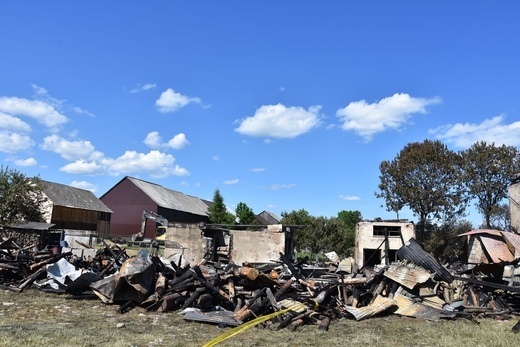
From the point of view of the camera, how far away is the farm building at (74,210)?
139ft

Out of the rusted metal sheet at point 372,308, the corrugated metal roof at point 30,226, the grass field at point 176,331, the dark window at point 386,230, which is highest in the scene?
the dark window at point 386,230

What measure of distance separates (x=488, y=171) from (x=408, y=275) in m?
26.8

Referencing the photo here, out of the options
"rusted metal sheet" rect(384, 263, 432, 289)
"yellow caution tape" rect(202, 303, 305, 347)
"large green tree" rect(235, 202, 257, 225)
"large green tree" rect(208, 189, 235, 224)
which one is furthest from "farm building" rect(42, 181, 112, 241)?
"yellow caution tape" rect(202, 303, 305, 347)

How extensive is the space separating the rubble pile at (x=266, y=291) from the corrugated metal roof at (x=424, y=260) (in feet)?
0.10

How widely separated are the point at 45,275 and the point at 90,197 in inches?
1612

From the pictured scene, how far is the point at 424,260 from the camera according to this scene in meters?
13.4

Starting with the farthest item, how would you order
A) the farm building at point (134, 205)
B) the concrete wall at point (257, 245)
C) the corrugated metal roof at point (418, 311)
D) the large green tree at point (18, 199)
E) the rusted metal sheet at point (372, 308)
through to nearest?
the farm building at point (134, 205), the large green tree at point (18, 199), the concrete wall at point (257, 245), the corrugated metal roof at point (418, 311), the rusted metal sheet at point (372, 308)

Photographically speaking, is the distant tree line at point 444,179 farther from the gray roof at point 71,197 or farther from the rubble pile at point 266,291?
the gray roof at point 71,197

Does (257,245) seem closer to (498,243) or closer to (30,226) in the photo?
(498,243)

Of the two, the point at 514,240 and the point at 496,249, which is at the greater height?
the point at 514,240

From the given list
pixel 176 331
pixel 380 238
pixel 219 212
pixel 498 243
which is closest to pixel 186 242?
pixel 380 238

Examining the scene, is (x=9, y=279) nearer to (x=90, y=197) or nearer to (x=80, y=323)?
(x=80, y=323)

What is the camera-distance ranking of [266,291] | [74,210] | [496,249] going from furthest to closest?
[74,210] < [496,249] < [266,291]

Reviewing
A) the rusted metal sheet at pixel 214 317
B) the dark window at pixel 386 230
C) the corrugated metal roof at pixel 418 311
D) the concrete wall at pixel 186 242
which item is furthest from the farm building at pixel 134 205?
the corrugated metal roof at pixel 418 311
